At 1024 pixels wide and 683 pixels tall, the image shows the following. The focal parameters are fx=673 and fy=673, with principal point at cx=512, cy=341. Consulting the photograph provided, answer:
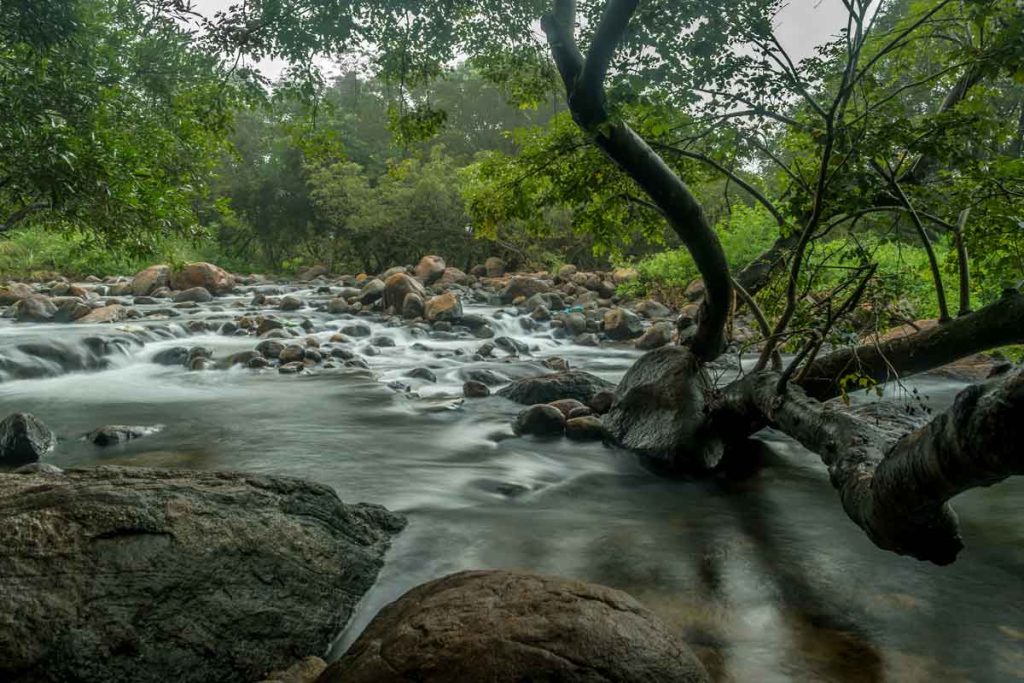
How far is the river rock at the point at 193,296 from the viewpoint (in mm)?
18406

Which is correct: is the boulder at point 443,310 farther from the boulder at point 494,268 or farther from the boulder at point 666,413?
the boulder at point 494,268

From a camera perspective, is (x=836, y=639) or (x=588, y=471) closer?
(x=836, y=639)

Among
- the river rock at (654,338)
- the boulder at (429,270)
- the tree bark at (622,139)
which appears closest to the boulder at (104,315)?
the boulder at (429,270)

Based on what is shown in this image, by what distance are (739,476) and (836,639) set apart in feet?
8.78

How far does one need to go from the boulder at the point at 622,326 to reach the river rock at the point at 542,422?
715 centimetres

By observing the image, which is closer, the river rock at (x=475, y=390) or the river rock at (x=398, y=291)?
the river rock at (x=475, y=390)

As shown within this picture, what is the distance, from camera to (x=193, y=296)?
18.5 metres

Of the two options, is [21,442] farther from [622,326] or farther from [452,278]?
[452,278]

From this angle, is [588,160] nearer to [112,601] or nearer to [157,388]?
[112,601]

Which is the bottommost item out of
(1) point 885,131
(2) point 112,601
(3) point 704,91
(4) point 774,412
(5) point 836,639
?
(5) point 836,639

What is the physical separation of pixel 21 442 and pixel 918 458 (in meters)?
6.74

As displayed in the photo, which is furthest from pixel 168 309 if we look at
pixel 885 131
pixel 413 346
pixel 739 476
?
pixel 885 131

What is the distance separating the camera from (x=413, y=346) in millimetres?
12773

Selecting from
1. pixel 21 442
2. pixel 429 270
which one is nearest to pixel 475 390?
pixel 21 442
